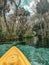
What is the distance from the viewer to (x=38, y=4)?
1.55m

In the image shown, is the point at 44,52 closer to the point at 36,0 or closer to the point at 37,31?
the point at 37,31

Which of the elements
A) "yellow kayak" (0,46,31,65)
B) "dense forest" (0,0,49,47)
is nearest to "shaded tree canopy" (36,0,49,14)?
"dense forest" (0,0,49,47)

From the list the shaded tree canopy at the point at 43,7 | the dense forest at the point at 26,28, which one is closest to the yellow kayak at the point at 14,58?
the dense forest at the point at 26,28

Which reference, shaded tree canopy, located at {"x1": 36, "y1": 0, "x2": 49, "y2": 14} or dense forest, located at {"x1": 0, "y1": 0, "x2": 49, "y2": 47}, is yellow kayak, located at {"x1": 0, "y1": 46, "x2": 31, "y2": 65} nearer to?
dense forest, located at {"x1": 0, "y1": 0, "x2": 49, "y2": 47}

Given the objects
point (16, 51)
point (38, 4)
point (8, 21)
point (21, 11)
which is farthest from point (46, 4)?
point (16, 51)

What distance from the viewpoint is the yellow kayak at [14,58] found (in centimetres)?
147

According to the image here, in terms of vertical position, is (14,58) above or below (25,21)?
below

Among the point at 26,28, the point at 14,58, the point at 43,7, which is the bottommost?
the point at 14,58

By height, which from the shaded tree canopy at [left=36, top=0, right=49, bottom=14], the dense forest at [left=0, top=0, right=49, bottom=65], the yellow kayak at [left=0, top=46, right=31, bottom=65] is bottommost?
the yellow kayak at [left=0, top=46, right=31, bottom=65]

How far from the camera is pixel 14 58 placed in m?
1.48

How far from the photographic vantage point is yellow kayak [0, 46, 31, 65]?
1.47 metres

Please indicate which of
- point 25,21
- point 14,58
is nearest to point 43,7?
point 25,21

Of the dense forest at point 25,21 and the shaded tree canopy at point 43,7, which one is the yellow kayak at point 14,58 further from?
the shaded tree canopy at point 43,7

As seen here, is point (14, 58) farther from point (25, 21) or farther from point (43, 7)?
point (43, 7)
